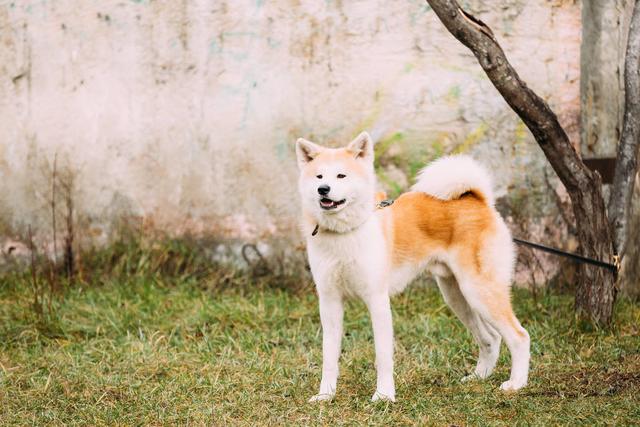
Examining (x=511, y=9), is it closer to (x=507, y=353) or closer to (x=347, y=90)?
(x=347, y=90)

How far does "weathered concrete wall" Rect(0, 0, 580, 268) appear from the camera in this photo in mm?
6969

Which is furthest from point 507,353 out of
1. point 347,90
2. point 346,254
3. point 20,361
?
point 20,361

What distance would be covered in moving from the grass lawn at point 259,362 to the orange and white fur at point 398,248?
0.91ft

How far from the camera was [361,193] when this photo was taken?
4.54 metres

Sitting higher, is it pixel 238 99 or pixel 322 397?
pixel 238 99

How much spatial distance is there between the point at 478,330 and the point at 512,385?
0.42m

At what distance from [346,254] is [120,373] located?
167 centimetres

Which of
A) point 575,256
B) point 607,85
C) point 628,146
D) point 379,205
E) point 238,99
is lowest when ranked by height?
point 575,256

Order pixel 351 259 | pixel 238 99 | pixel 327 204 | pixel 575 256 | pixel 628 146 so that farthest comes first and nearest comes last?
pixel 238 99 → pixel 628 146 → pixel 575 256 → pixel 351 259 → pixel 327 204

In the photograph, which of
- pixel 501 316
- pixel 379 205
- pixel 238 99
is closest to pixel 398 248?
pixel 379 205

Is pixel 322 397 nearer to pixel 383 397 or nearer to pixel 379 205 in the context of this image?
pixel 383 397

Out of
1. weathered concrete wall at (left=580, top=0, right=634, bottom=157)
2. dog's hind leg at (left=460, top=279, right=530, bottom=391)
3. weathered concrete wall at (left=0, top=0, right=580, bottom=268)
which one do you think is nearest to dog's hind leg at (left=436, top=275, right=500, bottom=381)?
dog's hind leg at (left=460, top=279, right=530, bottom=391)

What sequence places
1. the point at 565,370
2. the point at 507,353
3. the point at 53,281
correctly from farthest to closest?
the point at 53,281 < the point at 507,353 < the point at 565,370

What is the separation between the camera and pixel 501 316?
15.8 feet
